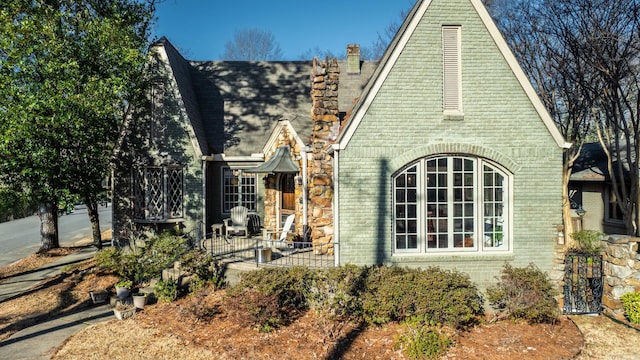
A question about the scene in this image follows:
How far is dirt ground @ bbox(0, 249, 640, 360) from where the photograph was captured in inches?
281

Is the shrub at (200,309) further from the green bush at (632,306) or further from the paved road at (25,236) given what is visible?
the green bush at (632,306)

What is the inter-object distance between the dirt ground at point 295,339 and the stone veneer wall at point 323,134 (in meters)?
3.01

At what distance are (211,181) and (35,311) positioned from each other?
24.3ft

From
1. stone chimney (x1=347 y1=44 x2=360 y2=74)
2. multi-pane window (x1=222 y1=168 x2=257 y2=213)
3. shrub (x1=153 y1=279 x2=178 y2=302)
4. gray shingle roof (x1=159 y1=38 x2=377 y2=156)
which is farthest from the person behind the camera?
stone chimney (x1=347 y1=44 x2=360 y2=74)

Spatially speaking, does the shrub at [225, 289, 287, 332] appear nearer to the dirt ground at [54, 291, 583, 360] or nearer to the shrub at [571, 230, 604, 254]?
the dirt ground at [54, 291, 583, 360]

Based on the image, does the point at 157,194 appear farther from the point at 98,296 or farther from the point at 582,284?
the point at 582,284

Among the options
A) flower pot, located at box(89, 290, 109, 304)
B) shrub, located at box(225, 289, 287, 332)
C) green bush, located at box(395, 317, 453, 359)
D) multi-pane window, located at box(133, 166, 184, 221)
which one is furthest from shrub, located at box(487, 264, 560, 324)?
multi-pane window, located at box(133, 166, 184, 221)

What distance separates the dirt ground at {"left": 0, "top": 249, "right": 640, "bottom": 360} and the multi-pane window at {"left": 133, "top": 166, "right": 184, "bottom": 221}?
4797 millimetres

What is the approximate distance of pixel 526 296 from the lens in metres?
8.25

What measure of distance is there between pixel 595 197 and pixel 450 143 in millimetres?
13299

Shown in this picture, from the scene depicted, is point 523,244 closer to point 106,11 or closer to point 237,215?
point 237,215

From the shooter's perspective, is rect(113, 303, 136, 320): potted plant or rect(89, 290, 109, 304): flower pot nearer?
rect(113, 303, 136, 320): potted plant

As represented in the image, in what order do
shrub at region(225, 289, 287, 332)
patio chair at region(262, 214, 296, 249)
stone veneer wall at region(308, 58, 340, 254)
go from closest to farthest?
shrub at region(225, 289, 287, 332)
stone veneer wall at region(308, 58, 340, 254)
patio chair at region(262, 214, 296, 249)


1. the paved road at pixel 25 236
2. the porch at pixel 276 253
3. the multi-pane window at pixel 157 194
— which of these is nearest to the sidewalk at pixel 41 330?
the porch at pixel 276 253
